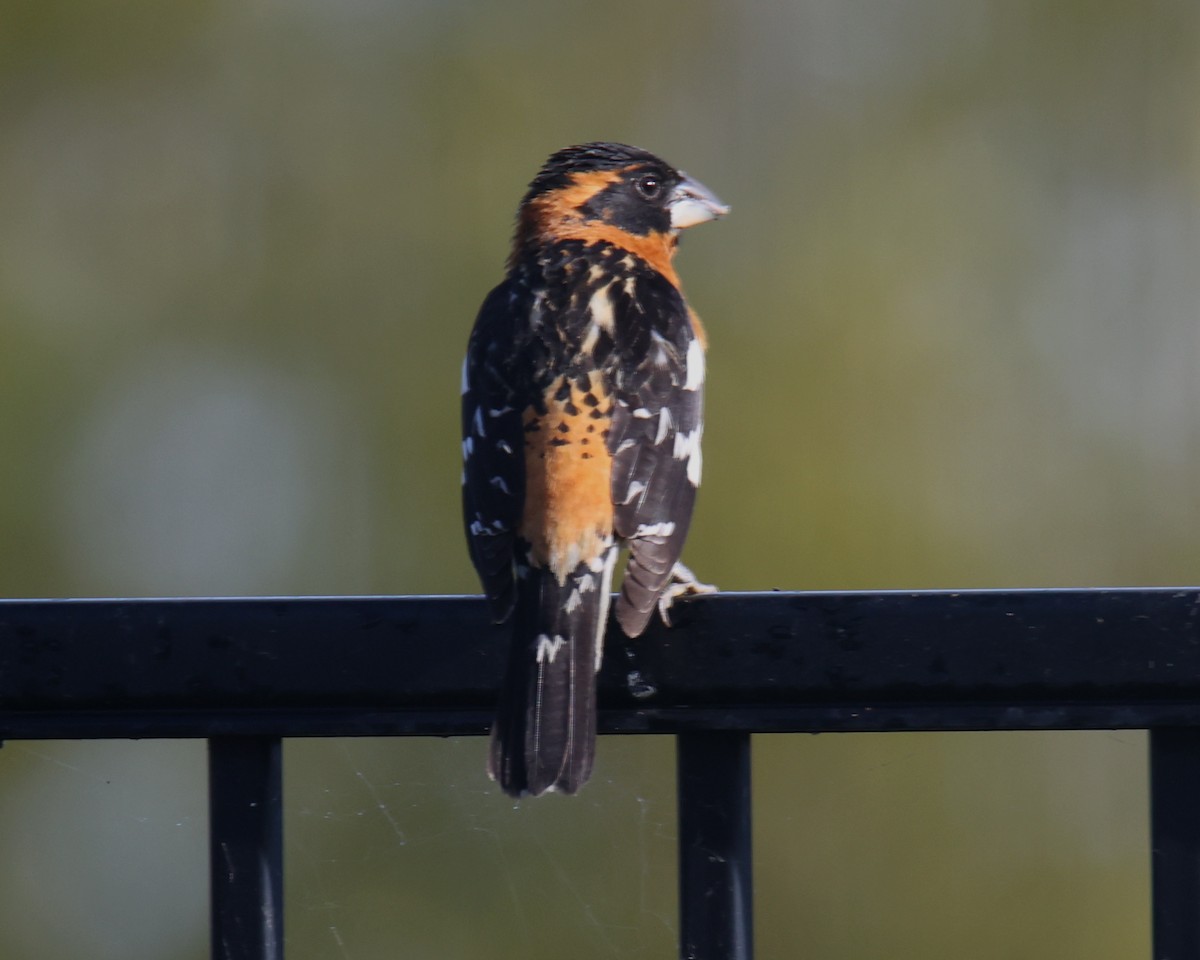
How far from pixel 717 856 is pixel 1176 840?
1.43 ft

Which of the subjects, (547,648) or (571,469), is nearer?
(547,648)

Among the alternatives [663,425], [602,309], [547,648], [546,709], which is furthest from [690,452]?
[546,709]

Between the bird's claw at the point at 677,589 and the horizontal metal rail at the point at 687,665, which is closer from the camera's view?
the horizontal metal rail at the point at 687,665

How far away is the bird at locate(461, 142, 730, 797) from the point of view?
1.73m

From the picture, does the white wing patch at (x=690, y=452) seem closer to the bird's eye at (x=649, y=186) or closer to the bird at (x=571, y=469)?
the bird at (x=571, y=469)

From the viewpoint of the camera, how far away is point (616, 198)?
3447 mm

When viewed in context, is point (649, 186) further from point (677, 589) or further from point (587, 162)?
point (677, 589)

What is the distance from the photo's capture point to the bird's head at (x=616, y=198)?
11.3ft

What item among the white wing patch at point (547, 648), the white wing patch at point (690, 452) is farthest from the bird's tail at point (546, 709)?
the white wing patch at point (690, 452)

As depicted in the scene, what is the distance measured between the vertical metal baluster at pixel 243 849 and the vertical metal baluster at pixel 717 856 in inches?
15.9

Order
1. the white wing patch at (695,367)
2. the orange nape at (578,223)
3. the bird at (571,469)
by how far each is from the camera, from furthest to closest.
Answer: the orange nape at (578,223)
the white wing patch at (695,367)
the bird at (571,469)

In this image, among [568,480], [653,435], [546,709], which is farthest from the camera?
[653,435]

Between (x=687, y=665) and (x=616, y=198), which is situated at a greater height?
(x=616, y=198)

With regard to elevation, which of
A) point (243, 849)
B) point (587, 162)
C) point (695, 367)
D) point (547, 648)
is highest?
point (587, 162)
